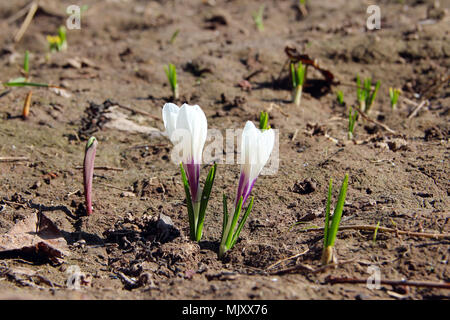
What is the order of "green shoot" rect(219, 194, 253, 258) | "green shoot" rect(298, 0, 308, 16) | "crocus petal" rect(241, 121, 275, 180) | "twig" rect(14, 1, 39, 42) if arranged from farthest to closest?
"green shoot" rect(298, 0, 308, 16), "twig" rect(14, 1, 39, 42), "green shoot" rect(219, 194, 253, 258), "crocus petal" rect(241, 121, 275, 180)

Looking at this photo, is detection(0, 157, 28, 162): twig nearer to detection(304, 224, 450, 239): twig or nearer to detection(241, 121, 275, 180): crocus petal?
detection(241, 121, 275, 180): crocus petal

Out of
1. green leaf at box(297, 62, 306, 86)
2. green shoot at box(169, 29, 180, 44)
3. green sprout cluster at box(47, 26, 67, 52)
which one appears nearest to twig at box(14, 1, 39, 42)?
green sprout cluster at box(47, 26, 67, 52)

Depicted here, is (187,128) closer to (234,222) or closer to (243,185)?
(243,185)

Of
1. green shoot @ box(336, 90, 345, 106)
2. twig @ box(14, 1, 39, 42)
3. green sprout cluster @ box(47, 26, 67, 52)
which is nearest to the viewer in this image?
green shoot @ box(336, 90, 345, 106)

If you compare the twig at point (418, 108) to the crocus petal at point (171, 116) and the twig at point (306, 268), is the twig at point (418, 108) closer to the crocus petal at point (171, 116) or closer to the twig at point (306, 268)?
the twig at point (306, 268)

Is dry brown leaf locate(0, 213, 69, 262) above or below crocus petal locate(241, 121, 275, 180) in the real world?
below
